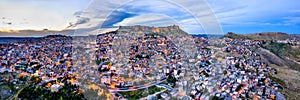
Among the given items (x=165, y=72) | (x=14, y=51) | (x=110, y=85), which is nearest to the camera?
(x=110, y=85)

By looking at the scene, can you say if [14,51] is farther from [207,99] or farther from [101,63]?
[207,99]

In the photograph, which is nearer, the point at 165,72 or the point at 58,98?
the point at 58,98

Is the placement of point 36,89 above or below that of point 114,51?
below

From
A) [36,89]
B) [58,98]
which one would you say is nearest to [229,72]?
[58,98]

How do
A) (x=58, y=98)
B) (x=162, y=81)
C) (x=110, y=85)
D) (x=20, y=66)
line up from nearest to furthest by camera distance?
(x=58, y=98)
(x=110, y=85)
(x=162, y=81)
(x=20, y=66)

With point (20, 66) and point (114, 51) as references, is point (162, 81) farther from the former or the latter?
point (20, 66)

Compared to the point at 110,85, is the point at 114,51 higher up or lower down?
higher up

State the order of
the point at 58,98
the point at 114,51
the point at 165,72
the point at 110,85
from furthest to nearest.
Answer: the point at 114,51 → the point at 165,72 → the point at 110,85 → the point at 58,98

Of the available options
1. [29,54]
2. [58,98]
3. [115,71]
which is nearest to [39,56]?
[29,54]

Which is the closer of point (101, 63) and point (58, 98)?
point (58, 98)
